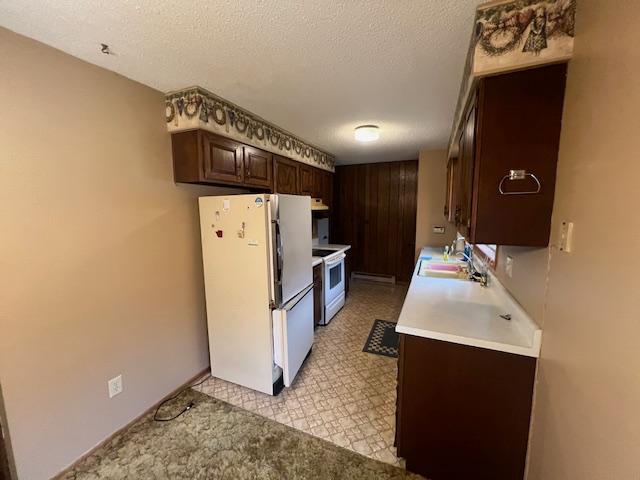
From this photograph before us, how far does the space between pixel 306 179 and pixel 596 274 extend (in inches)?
120

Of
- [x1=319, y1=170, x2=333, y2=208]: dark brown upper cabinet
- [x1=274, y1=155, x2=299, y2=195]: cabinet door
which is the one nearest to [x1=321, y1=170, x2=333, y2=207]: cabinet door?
[x1=319, y1=170, x2=333, y2=208]: dark brown upper cabinet

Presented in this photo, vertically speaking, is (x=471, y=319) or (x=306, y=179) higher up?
(x=306, y=179)

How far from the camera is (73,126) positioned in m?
1.46

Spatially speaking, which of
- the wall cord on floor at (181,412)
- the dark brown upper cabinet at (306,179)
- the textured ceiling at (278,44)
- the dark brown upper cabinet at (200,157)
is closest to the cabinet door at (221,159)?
the dark brown upper cabinet at (200,157)

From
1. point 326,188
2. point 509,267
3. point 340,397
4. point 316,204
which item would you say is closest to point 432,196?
point 326,188

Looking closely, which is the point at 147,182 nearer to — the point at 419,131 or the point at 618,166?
the point at 618,166

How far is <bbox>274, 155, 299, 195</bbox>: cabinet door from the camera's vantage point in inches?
112

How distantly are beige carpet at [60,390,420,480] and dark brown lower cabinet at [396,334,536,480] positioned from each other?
24cm

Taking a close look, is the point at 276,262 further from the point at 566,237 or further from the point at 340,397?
the point at 566,237

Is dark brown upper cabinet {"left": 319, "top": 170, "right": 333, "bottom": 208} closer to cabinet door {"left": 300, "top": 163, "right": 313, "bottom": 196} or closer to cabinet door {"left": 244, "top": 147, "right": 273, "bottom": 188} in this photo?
cabinet door {"left": 300, "top": 163, "right": 313, "bottom": 196}

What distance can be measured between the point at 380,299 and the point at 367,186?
6.76ft

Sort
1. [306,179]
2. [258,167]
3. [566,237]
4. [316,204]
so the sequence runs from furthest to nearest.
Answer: [316,204]
[306,179]
[258,167]
[566,237]

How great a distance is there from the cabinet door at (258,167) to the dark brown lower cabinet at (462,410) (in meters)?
1.88

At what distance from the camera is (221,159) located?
6.84ft
